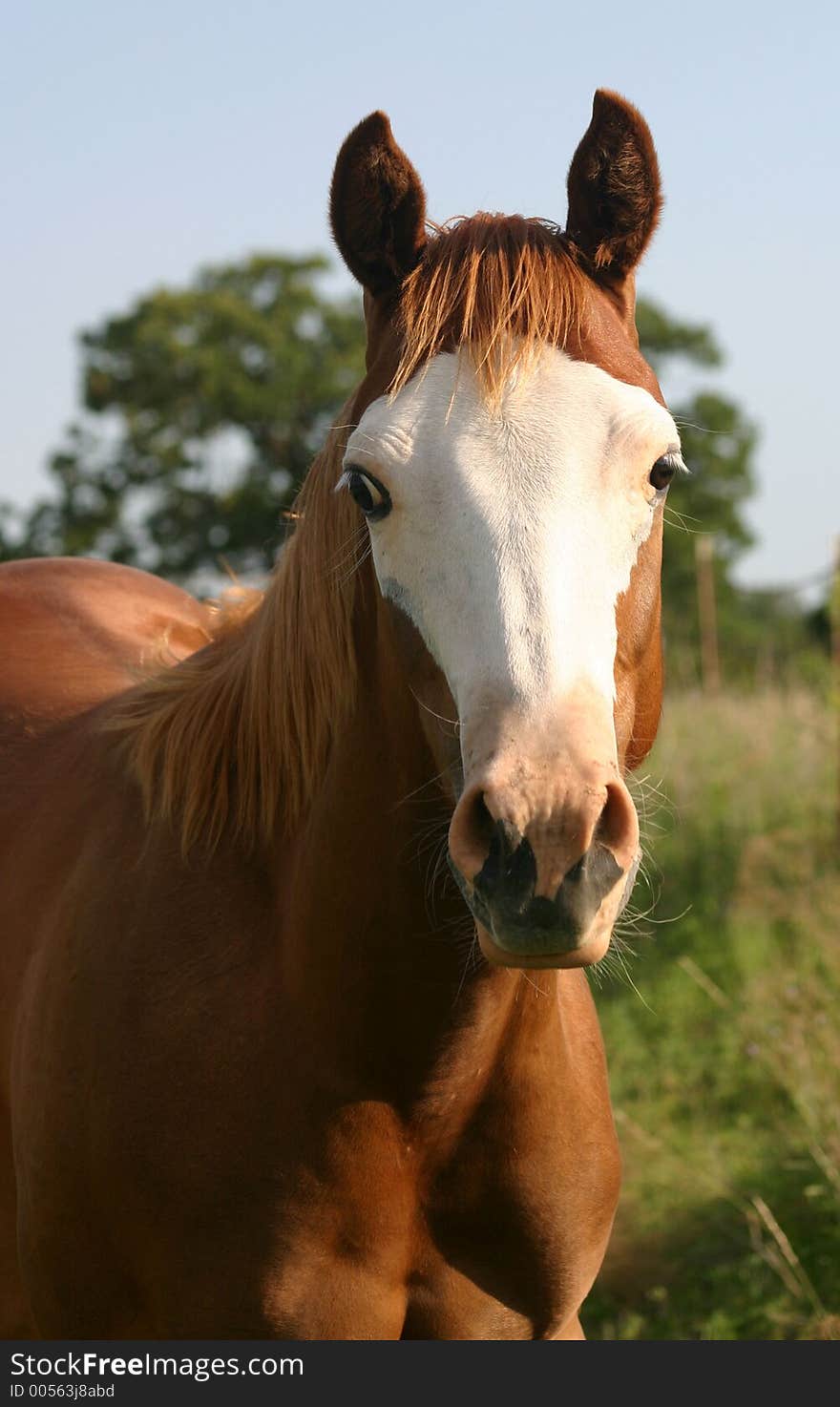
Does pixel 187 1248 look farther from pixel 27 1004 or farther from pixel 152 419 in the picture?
pixel 152 419

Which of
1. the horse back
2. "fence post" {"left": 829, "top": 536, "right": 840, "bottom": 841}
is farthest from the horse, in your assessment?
"fence post" {"left": 829, "top": 536, "right": 840, "bottom": 841}

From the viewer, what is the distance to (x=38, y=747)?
3.26 metres

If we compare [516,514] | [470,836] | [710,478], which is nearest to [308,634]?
[516,514]

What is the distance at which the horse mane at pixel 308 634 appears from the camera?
2.08m

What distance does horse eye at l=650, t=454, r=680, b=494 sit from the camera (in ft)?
6.72

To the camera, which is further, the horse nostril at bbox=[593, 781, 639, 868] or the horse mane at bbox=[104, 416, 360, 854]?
the horse mane at bbox=[104, 416, 360, 854]

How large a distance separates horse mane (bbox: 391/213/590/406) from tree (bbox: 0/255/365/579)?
24.6 m

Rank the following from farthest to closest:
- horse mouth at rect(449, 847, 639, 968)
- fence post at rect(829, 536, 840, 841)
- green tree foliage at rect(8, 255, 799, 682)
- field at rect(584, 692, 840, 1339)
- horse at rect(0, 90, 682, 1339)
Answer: green tree foliage at rect(8, 255, 799, 682) → fence post at rect(829, 536, 840, 841) → field at rect(584, 692, 840, 1339) → horse at rect(0, 90, 682, 1339) → horse mouth at rect(449, 847, 639, 968)

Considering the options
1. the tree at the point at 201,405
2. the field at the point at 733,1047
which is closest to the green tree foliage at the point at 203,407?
the tree at the point at 201,405

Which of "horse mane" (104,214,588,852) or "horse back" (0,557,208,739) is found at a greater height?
"horse mane" (104,214,588,852)

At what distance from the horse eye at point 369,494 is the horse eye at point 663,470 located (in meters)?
0.40

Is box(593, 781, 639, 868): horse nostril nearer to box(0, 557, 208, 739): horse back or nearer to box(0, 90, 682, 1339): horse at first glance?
box(0, 90, 682, 1339): horse

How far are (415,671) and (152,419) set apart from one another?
28.1 meters

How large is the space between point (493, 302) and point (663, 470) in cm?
36
